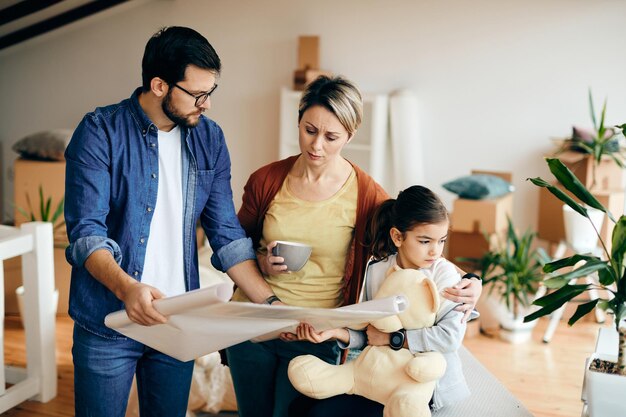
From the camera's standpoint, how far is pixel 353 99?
1.78 m

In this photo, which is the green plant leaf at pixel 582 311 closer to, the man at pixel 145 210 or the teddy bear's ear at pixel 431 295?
the teddy bear's ear at pixel 431 295

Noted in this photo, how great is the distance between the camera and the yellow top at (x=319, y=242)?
5.93ft

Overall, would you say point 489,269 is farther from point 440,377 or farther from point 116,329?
point 116,329

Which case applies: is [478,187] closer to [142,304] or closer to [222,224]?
[222,224]

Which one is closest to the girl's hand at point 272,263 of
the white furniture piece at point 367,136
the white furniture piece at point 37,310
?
the white furniture piece at point 37,310

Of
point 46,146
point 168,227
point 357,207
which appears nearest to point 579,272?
point 357,207

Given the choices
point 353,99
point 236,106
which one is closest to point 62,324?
point 236,106

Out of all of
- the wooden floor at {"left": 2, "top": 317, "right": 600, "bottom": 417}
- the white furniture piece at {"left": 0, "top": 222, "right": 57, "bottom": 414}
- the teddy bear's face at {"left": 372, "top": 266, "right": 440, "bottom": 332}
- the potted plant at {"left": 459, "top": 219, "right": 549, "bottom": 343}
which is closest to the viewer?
the teddy bear's face at {"left": 372, "top": 266, "right": 440, "bottom": 332}

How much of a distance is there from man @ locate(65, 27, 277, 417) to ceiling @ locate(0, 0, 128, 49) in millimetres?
3540

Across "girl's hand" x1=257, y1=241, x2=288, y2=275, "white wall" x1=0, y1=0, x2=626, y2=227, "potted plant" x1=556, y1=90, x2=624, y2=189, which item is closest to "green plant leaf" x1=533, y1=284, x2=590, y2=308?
"girl's hand" x1=257, y1=241, x2=288, y2=275

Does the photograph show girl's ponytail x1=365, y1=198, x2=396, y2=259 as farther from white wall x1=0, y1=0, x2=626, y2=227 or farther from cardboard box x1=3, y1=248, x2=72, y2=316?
white wall x1=0, y1=0, x2=626, y2=227

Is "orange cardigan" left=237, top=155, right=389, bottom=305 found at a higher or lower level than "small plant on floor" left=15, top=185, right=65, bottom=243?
higher

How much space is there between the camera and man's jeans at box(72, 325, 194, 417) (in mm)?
1671

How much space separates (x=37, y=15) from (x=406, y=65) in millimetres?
2558
